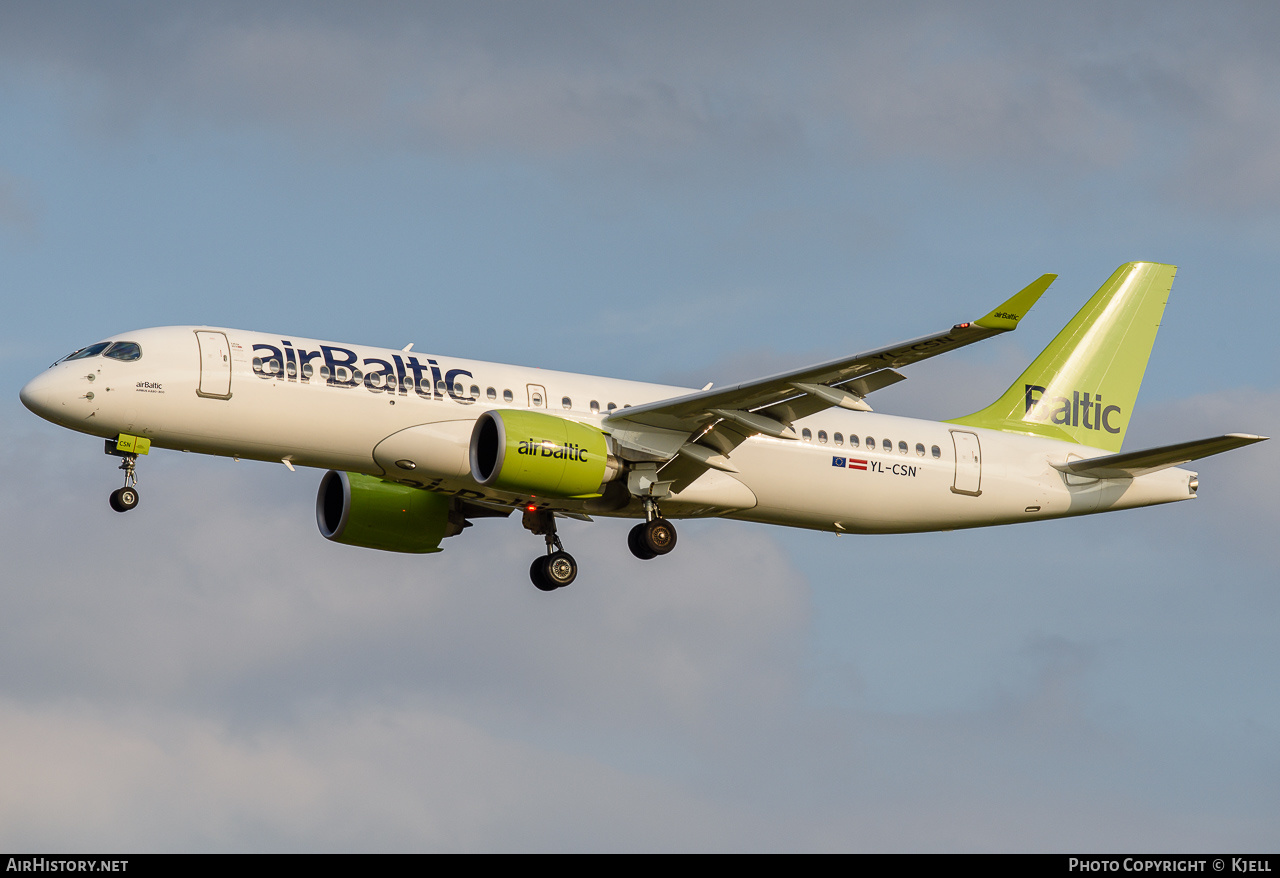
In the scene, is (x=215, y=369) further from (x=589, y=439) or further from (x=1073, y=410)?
(x=1073, y=410)

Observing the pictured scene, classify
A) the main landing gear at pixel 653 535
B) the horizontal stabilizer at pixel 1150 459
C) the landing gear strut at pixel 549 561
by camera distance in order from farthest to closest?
1. the landing gear strut at pixel 549 561
2. the main landing gear at pixel 653 535
3. the horizontal stabilizer at pixel 1150 459

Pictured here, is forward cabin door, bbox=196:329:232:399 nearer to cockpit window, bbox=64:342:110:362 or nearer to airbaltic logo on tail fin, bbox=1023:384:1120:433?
cockpit window, bbox=64:342:110:362

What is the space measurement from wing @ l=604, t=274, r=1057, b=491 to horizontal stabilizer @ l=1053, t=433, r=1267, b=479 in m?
8.03

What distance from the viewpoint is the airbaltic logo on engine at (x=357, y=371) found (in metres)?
36.0

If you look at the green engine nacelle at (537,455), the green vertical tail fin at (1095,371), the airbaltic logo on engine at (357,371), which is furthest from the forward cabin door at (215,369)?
the green vertical tail fin at (1095,371)

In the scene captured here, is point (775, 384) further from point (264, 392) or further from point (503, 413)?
point (264, 392)

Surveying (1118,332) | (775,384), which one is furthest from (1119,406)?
(775,384)

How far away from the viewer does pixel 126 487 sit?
1406 inches

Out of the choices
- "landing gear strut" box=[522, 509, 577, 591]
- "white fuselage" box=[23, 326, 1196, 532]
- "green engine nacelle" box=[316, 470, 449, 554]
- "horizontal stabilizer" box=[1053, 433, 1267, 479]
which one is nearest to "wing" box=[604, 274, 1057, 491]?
"white fuselage" box=[23, 326, 1196, 532]

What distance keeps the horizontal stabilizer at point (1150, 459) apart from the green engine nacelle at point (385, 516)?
1623 centimetres

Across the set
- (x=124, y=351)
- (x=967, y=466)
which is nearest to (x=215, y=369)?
(x=124, y=351)

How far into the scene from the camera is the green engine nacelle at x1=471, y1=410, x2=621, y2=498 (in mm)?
35844

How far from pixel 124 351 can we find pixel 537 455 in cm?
910

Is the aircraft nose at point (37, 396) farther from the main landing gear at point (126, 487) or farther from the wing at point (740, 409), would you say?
the wing at point (740, 409)
